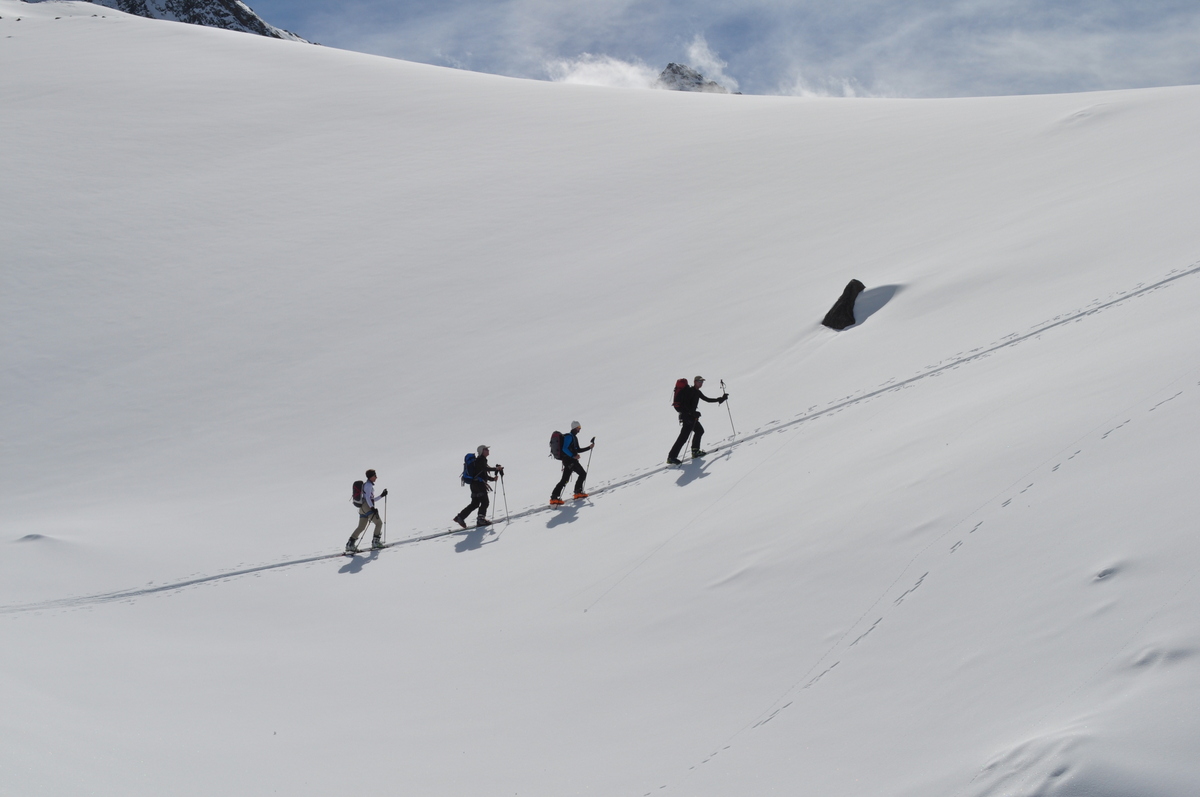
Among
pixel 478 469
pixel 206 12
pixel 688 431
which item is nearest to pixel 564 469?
pixel 478 469

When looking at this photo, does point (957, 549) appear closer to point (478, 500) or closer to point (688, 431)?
point (688, 431)

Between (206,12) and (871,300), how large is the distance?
150138 mm

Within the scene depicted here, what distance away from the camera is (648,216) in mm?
20000

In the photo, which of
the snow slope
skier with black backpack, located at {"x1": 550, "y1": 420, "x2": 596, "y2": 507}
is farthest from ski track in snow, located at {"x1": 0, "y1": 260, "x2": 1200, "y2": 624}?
skier with black backpack, located at {"x1": 550, "y1": 420, "x2": 596, "y2": 507}

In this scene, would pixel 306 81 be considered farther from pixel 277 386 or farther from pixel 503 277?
pixel 277 386


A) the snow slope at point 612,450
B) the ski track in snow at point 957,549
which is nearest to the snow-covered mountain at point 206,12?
the snow slope at point 612,450

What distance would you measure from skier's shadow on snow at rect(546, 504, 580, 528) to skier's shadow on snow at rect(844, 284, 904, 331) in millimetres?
5174

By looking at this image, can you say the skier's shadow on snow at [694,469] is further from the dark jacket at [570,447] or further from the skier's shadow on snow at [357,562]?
the skier's shadow on snow at [357,562]

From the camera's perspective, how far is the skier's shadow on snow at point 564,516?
10.2 m

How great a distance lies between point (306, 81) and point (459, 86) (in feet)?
18.5

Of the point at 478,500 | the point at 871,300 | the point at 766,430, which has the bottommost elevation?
the point at 766,430

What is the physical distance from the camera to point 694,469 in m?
10.4

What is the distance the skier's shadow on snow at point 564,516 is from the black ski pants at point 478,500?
2.99 feet

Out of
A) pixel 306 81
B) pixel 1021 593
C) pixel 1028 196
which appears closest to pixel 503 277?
pixel 1028 196
